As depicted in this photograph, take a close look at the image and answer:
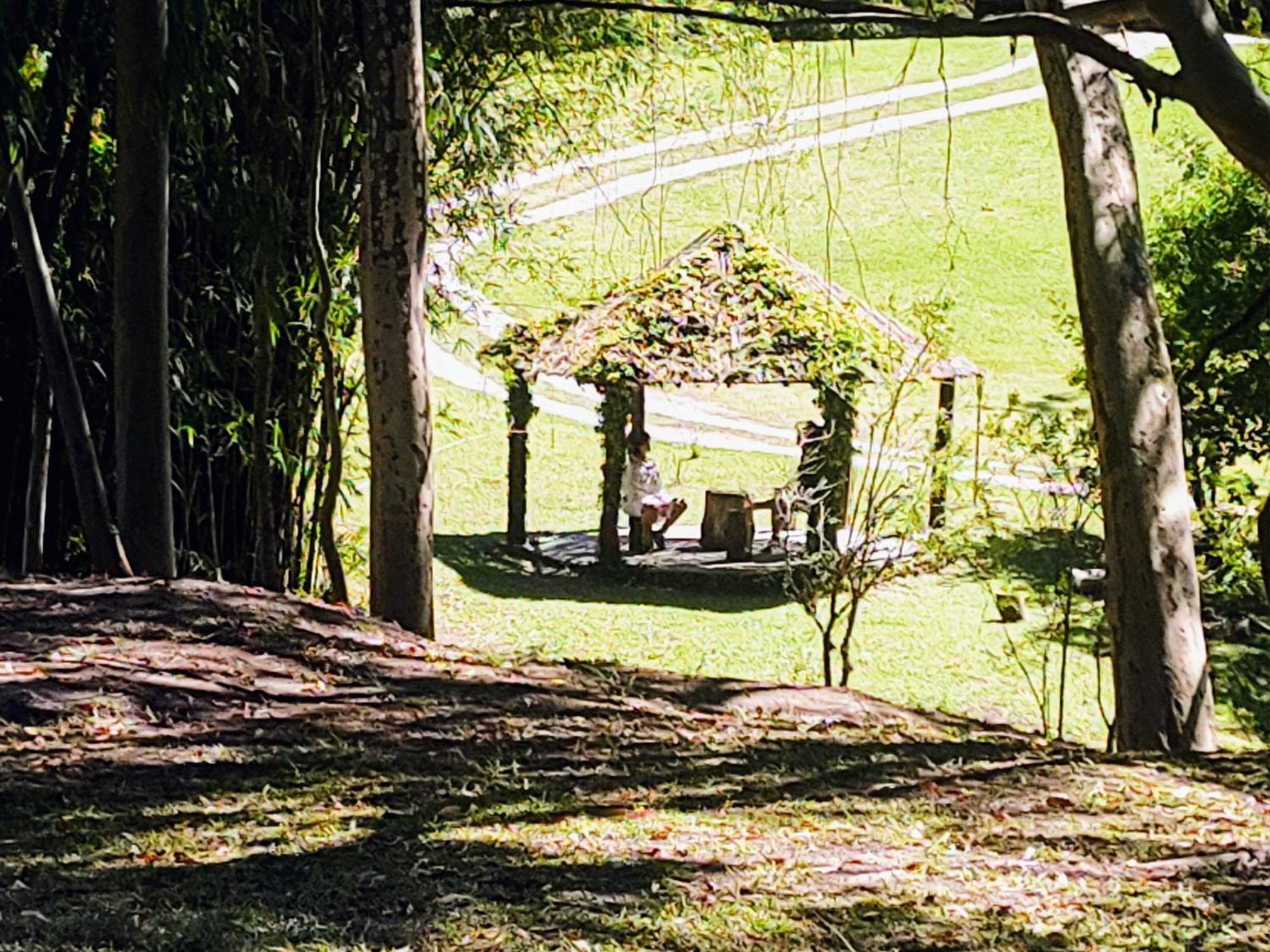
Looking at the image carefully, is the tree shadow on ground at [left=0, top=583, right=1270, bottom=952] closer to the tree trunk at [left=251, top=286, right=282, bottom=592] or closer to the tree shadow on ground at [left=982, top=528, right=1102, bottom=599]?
the tree trunk at [left=251, top=286, right=282, bottom=592]

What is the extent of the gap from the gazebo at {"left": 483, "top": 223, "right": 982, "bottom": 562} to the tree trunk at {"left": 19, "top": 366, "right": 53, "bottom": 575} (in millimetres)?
9570

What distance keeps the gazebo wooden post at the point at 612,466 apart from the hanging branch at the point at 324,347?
29.0 feet

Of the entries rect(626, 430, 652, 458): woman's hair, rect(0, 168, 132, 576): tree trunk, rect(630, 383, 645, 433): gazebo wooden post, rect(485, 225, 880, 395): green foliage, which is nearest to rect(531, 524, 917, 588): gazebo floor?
rect(626, 430, 652, 458): woman's hair

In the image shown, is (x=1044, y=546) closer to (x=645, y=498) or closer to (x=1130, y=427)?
(x=645, y=498)

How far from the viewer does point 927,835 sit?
3.40 m

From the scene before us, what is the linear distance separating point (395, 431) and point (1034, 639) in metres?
7.93

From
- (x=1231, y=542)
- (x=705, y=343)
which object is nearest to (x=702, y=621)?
(x=705, y=343)

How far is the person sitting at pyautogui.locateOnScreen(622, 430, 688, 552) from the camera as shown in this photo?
52.0 ft

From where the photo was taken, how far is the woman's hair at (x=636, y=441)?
1611 centimetres

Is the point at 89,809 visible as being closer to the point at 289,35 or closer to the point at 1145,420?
the point at 289,35

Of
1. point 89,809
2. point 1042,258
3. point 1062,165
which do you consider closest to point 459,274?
point 1062,165

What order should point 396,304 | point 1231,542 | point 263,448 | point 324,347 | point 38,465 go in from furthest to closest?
point 1231,542
point 263,448
point 324,347
point 38,465
point 396,304

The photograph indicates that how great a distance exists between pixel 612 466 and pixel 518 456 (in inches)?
40.4

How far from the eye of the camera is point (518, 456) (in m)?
16.2
